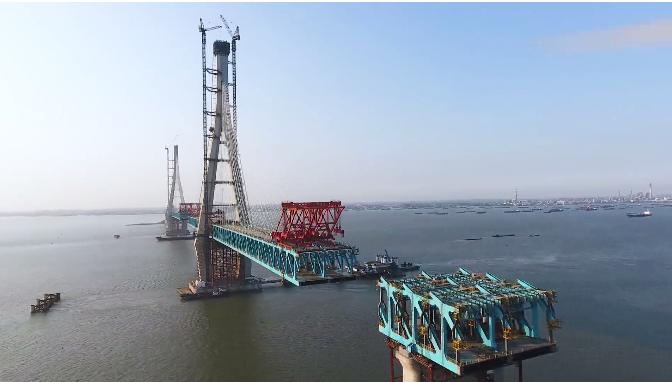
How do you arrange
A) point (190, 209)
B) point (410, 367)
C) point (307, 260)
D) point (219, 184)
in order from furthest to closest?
point (190, 209) → point (219, 184) → point (307, 260) → point (410, 367)

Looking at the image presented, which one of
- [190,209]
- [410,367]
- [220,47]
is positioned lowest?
[410,367]

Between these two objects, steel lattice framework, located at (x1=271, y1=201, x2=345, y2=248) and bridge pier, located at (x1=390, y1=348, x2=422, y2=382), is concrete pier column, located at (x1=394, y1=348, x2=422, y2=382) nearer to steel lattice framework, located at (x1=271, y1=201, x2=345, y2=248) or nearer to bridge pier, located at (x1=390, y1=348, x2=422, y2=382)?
bridge pier, located at (x1=390, y1=348, x2=422, y2=382)

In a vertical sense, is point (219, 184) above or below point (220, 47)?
below

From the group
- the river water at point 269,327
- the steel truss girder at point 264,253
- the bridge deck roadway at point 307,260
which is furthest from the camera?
the steel truss girder at point 264,253

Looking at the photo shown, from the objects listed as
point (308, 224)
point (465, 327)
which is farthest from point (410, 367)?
point (308, 224)

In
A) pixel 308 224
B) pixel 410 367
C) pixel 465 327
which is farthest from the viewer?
pixel 308 224

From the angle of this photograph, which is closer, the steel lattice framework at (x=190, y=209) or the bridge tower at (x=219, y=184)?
the bridge tower at (x=219, y=184)

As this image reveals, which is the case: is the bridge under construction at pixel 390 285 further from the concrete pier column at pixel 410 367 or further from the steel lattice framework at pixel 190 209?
the steel lattice framework at pixel 190 209

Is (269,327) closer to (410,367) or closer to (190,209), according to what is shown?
(410,367)

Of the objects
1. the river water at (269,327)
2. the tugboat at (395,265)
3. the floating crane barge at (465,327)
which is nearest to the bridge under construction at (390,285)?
the floating crane barge at (465,327)

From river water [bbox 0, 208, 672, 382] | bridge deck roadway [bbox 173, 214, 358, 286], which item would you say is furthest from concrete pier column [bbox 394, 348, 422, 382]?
bridge deck roadway [bbox 173, 214, 358, 286]
